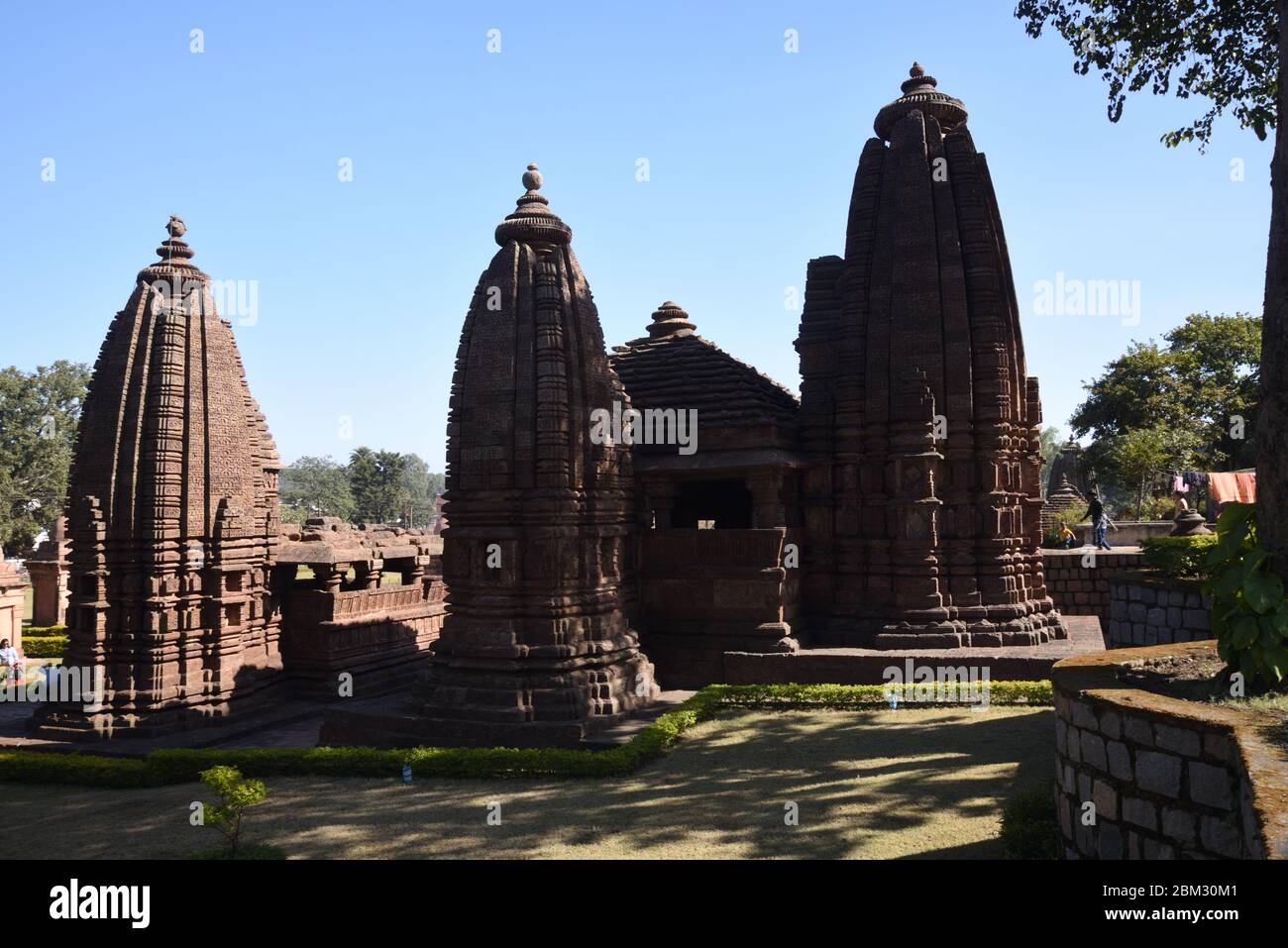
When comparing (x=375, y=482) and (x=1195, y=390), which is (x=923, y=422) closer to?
(x=1195, y=390)

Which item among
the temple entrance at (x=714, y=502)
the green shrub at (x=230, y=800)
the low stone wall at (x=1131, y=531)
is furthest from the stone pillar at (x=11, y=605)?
the low stone wall at (x=1131, y=531)

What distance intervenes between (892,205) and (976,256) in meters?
1.78

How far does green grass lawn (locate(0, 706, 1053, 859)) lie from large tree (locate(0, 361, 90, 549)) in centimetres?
4004

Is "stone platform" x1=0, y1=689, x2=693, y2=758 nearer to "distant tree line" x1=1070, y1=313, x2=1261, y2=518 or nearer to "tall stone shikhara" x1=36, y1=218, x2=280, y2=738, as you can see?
"tall stone shikhara" x1=36, y1=218, x2=280, y2=738

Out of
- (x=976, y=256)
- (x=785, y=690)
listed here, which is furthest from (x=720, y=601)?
Result: (x=976, y=256)

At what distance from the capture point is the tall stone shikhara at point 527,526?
12.7 meters

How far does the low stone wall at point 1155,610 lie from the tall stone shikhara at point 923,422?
1.74 m

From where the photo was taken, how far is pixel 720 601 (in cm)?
1541

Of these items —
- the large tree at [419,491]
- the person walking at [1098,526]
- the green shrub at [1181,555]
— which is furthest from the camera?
the large tree at [419,491]

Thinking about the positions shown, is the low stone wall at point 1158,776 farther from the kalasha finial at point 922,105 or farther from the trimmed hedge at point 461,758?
the kalasha finial at point 922,105

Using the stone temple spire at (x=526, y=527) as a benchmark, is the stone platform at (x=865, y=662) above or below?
below

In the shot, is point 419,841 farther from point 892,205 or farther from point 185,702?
point 892,205

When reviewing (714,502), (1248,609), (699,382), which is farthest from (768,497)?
(1248,609)
